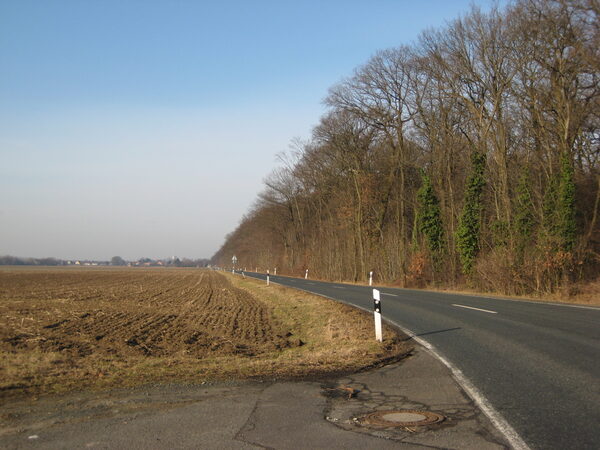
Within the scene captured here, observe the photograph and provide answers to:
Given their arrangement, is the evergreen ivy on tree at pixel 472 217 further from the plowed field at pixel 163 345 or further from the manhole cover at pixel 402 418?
the manhole cover at pixel 402 418

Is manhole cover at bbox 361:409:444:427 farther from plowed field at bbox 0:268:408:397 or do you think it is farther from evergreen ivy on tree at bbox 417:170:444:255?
evergreen ivy on tree at bbox 417:170:444:255

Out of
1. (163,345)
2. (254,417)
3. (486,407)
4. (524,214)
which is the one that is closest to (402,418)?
(486,407)

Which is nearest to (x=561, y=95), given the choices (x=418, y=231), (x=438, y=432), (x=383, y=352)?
(x=418, y=231)

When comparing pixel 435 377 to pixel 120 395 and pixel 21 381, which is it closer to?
pixel 120 395

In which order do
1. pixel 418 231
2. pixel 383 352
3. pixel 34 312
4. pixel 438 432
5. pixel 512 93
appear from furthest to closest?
1. pixel 418 231
2. pixel 512 93
3. pixel 34 312
4. pixel 383 352
5. pixel 438 432

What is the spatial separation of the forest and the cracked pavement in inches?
670

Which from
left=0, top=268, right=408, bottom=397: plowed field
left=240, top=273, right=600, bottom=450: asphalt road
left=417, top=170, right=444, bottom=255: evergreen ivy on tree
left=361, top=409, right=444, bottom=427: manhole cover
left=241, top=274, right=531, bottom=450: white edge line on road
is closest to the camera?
left=241, top=274, right=531, bottom=450: white edge line on road

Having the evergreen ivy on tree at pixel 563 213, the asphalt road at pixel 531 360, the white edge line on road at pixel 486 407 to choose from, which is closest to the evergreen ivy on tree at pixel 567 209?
the evergreen ivy on tree at pixel 563 213

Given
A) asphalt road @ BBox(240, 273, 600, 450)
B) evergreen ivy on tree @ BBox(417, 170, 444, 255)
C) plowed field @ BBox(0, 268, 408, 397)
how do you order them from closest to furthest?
asphalt road @ BBox(240, 273, 600, 450) < plowed field @ BBox(0, 268, 408, 397) < evergreen ivy on tree @ BBox(417, 170, 444, 255)

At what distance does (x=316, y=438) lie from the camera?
16.4 feet

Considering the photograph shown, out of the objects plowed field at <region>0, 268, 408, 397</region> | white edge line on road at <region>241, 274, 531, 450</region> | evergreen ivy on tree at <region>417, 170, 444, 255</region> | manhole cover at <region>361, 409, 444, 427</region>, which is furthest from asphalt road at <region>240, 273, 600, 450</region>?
evergreen ivy on tree at <region>417, 170, 444, 255</region>

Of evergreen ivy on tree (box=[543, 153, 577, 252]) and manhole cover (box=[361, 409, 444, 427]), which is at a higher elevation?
evergreen ivy on tree (box=[543, 153, 577, 252])

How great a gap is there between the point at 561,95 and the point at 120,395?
23.4 meters

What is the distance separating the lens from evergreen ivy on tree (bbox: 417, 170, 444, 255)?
113ft
